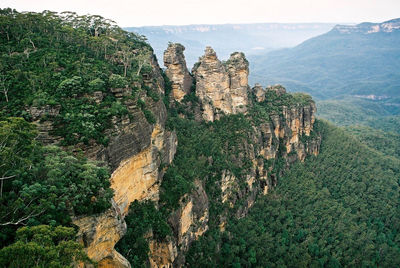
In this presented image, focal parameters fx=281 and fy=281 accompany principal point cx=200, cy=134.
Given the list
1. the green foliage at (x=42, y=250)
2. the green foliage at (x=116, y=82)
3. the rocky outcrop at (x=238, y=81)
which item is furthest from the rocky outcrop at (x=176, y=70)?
the green foliage at (x=42, y=250)

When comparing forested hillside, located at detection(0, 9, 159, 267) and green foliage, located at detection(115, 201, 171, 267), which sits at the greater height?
forested hillside, located at detection(0, 9, 159, 267)

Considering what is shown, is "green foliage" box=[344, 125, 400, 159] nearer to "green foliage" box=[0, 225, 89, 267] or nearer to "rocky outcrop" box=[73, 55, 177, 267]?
"rocky outcrop" box=[73, 55, 177, 267]

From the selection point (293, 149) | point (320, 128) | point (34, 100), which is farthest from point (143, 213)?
point (320, 128)

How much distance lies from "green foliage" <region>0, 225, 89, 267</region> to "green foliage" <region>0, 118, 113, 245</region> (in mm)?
1130

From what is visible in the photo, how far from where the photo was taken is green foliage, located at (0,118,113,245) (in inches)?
574

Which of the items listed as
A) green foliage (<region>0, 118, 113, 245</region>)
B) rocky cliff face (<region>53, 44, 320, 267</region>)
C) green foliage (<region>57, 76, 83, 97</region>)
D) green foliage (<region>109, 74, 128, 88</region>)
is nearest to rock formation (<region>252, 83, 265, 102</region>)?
rocky cliff face (<region>53, 44, 320, 267</region>)

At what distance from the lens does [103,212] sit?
18.0 m

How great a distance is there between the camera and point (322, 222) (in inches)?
1893

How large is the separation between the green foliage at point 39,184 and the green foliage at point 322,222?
2023 cm

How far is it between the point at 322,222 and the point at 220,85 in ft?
97.2

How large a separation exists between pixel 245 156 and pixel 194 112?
459 inches

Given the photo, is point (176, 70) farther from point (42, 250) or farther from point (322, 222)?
point (42, 250)

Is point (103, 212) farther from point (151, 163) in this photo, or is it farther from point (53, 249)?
point (151, 163)

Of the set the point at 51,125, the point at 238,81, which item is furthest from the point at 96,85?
the point at 238,81
